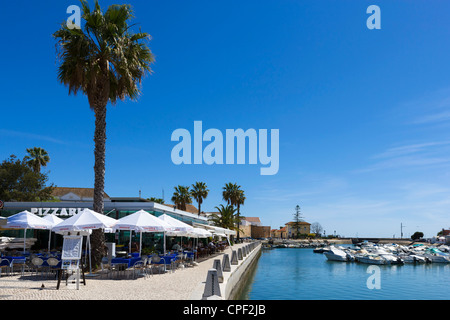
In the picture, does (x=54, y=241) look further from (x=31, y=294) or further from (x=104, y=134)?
(x=31, y=294)

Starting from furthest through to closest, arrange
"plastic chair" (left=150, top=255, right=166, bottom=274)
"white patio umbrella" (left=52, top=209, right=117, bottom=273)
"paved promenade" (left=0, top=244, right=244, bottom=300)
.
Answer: "plastic chair" (left=150, top=255, right=166, bottom=274) → "white patio umbrella" (left=52, top=209, right=117, bottom=273) → "paved promenade" (left=0, top=244, right=244, bottom=300)

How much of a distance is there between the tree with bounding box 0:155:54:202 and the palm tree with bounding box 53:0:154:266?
109ft

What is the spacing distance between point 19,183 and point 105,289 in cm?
4152

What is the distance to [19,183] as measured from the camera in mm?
47750

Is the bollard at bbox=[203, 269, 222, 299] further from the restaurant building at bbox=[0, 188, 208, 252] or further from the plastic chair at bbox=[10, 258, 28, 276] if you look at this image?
the restaurant building at bbox=[0, 188, 208, 252]

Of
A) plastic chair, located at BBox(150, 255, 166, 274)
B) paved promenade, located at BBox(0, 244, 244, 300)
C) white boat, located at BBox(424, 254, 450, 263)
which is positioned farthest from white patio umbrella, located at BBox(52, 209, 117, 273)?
white boat, located at BBox(424, 254, 450, 263)

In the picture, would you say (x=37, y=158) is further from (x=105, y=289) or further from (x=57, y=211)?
(x=105, y=289)

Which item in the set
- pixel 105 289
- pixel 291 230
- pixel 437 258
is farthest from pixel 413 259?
pixel 291 230

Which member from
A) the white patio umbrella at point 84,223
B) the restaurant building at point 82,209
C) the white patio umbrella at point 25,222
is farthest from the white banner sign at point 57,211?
the white patio umbrella at point 84,223

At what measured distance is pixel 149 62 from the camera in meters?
20.5

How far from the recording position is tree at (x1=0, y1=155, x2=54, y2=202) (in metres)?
46.1

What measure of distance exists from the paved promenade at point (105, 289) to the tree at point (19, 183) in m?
34.4
